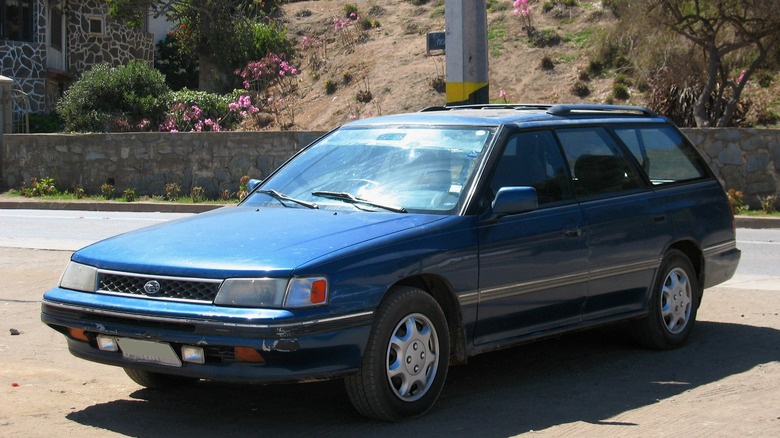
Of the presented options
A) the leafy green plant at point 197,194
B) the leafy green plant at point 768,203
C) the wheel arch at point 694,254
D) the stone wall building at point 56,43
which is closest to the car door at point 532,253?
the wheel arch at point 694,254

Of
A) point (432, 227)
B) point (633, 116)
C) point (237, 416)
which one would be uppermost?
point (633, 116)

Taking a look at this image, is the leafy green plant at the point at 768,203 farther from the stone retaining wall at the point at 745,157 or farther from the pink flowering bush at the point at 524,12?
the pink flowering bush at the point at 524,12

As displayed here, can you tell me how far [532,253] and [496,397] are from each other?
0.86 m

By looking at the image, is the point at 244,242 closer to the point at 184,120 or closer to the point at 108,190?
the point at 108,190

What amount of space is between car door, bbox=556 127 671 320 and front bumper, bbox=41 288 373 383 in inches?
81.2

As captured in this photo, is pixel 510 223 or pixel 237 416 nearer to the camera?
pixel 237 416

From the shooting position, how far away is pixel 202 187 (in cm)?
2138

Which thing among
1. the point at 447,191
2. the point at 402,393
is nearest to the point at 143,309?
the point at 402,393

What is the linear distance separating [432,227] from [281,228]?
2.65 feet

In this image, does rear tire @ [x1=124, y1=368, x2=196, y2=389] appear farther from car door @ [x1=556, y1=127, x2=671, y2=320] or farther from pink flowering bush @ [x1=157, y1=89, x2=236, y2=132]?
pink flowering bush @ [x1=157, y1=89, x2=236, y2=132]

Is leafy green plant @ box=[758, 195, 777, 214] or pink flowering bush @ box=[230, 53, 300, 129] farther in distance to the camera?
pink flowering bush @ box=[230, 53, 300, 129]

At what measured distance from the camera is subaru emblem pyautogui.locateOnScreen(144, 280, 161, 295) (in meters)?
5.42

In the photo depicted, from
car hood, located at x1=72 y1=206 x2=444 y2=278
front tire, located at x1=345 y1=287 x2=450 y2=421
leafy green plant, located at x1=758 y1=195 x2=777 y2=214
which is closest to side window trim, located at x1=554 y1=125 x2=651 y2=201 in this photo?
car hood, located at x1=72 y1=206 x2=444 y2=278

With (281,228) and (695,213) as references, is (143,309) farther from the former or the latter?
(695,213)
